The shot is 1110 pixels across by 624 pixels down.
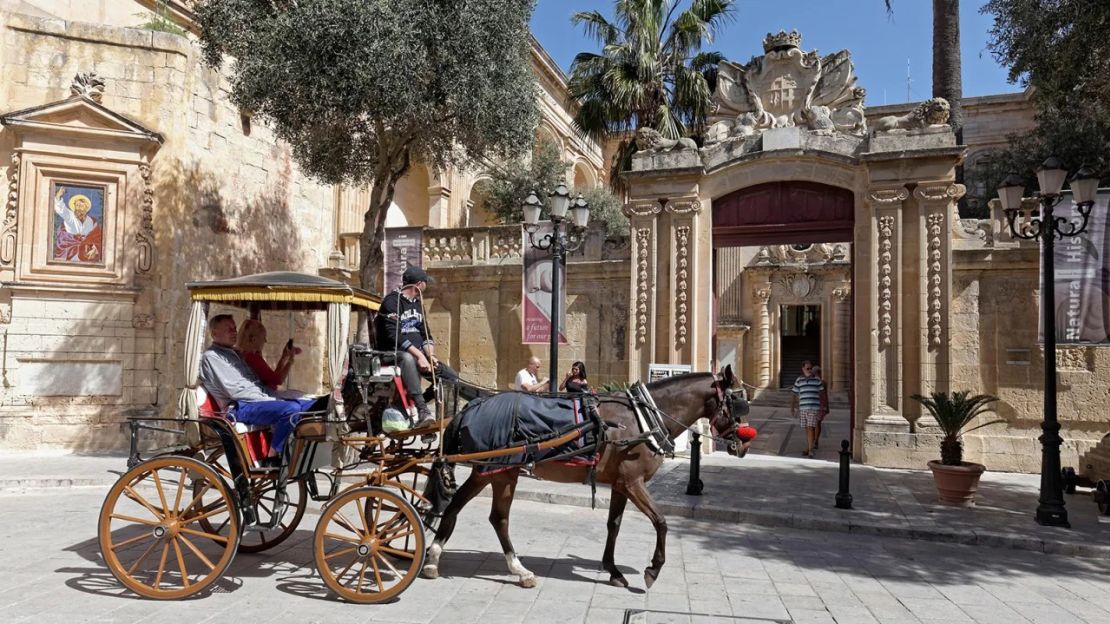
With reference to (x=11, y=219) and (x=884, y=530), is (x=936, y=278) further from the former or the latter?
(x=11, y=219)

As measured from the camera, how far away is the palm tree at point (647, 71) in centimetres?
1766

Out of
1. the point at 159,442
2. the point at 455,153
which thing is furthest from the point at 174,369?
the point at 455,153

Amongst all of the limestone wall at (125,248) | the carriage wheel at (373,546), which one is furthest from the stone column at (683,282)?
the limestone wall at (125,248)

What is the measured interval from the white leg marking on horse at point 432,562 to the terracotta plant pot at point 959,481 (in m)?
6.91

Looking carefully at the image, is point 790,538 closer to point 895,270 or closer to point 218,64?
point 895,270

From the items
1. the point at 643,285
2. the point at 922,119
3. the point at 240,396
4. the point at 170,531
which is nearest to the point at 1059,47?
the point at 922,119

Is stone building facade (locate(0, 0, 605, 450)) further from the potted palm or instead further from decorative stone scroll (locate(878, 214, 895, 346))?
the potted palm

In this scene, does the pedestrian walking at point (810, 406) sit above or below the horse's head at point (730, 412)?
below

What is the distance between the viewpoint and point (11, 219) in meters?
12.9

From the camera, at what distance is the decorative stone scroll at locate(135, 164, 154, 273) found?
13703 mm

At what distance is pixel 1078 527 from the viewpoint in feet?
26.9

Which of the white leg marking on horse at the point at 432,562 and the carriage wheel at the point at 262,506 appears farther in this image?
the white leg marking on horse at the point at 432,562

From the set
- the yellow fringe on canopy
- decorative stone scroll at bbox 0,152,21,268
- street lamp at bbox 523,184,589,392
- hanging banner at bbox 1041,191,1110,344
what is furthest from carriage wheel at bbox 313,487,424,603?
decorative stone scroll at bbox 0,152,21,268

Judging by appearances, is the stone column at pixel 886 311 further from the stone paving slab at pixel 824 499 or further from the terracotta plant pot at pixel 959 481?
the terracotta plant pot at pixel 959 481
